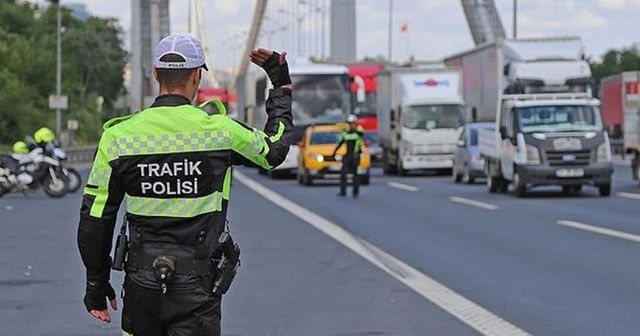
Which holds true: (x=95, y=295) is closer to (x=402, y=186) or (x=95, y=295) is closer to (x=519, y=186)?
(x=519, y=186)

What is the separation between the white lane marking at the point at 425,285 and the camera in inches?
427

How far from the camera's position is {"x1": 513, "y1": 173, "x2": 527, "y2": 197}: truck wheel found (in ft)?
98.8

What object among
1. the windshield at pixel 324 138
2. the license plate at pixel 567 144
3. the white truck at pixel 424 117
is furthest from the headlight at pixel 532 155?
the white truck at pixel 424 117

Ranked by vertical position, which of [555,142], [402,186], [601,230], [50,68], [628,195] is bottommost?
[402,186]

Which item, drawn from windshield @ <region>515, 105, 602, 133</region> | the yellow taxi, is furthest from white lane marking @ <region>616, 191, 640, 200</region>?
the yellow taxi

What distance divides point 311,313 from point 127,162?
6298 mm

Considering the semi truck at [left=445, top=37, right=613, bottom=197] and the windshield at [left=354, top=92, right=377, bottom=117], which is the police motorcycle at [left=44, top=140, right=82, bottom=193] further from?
the windshield at [left=354, top=92, right=377, bottom=117]

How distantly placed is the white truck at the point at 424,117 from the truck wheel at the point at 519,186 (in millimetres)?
13797

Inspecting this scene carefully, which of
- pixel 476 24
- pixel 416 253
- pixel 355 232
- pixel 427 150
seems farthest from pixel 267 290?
pixel 476 24

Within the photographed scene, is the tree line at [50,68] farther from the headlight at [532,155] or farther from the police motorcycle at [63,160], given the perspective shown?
the headlight at [532,155]

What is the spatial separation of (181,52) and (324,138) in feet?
113

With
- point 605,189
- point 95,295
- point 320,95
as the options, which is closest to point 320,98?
point 320,95

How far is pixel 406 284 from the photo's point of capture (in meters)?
13.8

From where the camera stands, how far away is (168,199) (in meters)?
5.49
